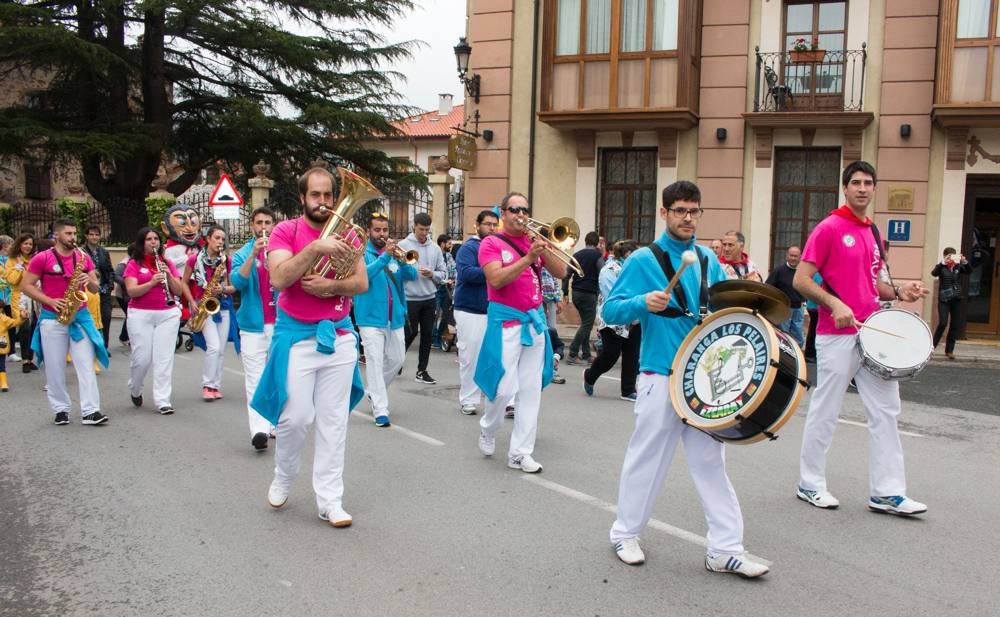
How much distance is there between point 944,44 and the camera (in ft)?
51.6

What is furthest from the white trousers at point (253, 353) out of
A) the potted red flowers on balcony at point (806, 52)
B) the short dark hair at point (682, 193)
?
the potted red flowers on balcony at point (806, 52)

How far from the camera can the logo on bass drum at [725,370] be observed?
3.76 m

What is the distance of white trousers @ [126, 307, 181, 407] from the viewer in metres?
8.32

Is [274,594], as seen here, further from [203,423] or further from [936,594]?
[203,423]

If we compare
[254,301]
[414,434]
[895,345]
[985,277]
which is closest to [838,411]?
[895,345]

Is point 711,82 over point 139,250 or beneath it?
over

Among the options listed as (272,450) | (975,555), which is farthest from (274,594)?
(975,555)

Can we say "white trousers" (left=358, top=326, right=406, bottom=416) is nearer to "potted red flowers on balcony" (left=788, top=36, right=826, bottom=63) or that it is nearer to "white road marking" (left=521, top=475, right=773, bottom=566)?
"white road marking" (left=521, top=475, right=773, bottom=566)

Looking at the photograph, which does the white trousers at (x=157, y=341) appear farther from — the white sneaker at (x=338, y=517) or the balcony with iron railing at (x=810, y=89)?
the balcony with iron railing at (x=810, y=89)

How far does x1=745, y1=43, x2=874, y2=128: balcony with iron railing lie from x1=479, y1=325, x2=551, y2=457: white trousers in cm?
1221

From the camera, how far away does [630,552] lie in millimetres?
4340

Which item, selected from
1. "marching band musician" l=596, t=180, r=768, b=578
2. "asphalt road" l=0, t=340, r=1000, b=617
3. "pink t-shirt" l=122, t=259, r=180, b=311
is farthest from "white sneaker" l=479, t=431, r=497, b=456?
"pink t-shirt" l=122, t=259, r=180, b=311

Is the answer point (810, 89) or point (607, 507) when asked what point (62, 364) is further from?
point (810, 89)

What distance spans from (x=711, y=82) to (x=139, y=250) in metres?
12.7
